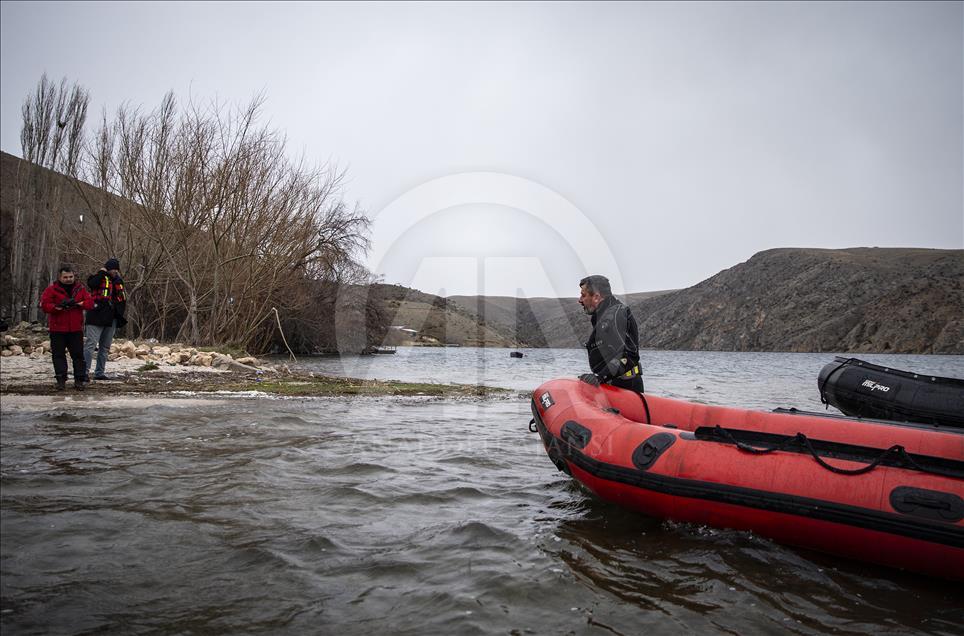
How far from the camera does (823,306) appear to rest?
74.2 metres

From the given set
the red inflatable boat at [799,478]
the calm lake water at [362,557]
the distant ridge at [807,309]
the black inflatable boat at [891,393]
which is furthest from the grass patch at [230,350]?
the distant ridge at [807,309]

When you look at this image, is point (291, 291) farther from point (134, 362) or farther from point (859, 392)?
point (859, 392)

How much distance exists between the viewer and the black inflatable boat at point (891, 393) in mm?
6805

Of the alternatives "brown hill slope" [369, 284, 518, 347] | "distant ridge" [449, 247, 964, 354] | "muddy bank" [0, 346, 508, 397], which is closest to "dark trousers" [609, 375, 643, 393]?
"muddy bank" [0, 346, 508, 397]

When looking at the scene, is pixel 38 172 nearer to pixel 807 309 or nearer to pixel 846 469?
pixel 846 469

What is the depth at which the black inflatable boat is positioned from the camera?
680 centimetres

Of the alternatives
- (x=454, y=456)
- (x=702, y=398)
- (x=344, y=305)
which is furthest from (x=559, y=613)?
(x=344, y=305)

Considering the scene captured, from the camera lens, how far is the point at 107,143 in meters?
19.5

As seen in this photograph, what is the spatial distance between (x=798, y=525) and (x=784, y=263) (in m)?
96.3

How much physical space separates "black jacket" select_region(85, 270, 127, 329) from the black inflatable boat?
37.2ft

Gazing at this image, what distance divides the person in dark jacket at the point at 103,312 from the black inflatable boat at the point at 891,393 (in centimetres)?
1135

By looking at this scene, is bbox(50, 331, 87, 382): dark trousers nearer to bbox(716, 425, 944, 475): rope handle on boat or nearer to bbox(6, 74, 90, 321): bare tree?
bbox(716, 425, 944, 475): rope handle on boat

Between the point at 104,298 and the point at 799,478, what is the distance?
10.5 m

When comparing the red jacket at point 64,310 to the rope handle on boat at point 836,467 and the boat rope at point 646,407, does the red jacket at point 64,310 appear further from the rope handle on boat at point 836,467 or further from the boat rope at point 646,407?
the rope handle on boat at point 836,467
